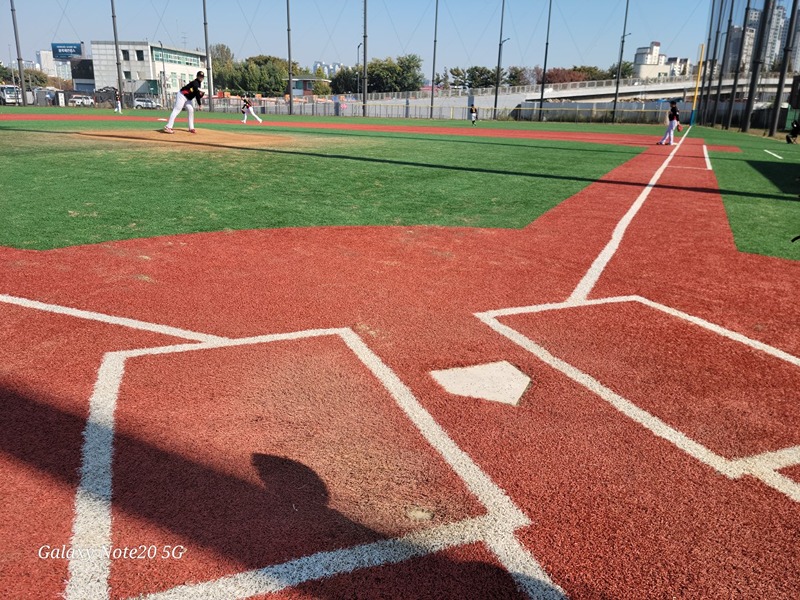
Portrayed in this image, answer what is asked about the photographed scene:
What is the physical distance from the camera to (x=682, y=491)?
2.82 meters

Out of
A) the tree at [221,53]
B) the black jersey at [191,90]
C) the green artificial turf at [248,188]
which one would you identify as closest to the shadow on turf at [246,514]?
the green artificial turf at [248,188]

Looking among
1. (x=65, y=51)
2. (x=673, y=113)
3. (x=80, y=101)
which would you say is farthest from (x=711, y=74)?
(x=65, y=51)

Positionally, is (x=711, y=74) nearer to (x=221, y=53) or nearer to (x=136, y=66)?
(x=136, y=66)

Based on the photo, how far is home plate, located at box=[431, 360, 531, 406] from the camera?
3.73 metres

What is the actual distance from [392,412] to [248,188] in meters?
8.89

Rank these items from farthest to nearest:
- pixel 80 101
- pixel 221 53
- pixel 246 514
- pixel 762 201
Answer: pixel 221 53 → pixel 80 101 → pixel 762 201 → pixel 246 514

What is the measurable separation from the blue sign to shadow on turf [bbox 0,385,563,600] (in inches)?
5501

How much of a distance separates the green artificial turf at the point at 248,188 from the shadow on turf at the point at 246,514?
4747mm

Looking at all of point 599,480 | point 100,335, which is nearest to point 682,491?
point 599,480

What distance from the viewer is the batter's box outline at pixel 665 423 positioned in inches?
118

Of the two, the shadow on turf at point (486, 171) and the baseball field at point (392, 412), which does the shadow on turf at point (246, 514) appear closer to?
the baseball field at point (392, 412)

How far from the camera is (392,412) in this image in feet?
11.5

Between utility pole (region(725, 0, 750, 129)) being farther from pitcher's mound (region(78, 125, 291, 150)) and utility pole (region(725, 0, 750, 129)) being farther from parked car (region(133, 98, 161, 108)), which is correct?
parked car (region(133, 98, 161, 108))

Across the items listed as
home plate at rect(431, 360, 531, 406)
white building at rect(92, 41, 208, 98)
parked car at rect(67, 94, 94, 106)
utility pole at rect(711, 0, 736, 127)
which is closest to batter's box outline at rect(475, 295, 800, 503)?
home plate at rect(431, 360, 531, 406)
